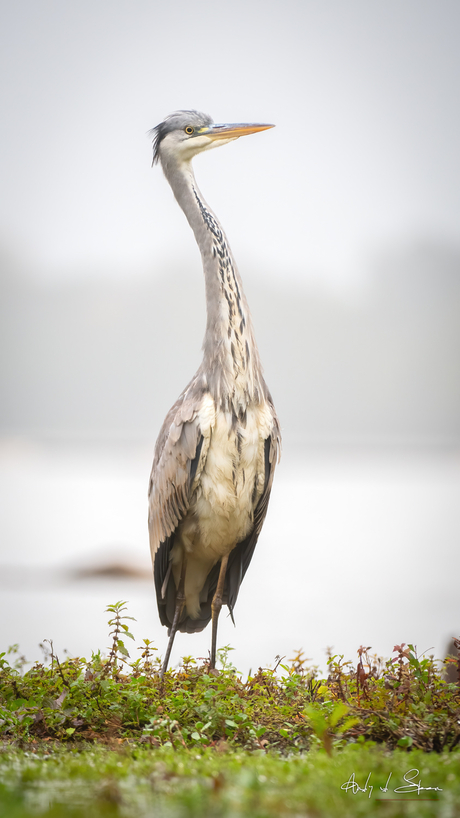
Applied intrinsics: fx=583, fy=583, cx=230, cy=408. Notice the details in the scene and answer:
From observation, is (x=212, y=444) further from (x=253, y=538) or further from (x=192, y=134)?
(x=192, y=134)

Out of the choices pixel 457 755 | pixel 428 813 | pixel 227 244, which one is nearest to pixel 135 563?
pixel 227 244

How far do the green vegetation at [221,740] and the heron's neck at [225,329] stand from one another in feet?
3.37

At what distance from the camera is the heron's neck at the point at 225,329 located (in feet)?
8.34

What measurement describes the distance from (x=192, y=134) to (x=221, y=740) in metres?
2.67

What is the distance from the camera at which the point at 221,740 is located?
196 cm

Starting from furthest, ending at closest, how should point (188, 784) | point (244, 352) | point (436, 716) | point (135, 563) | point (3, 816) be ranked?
point (135, 563) < point (244, 352) < point (436, 716) < point (188, 784) < point (3, 816)

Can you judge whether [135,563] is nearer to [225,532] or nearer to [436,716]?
[225,532]

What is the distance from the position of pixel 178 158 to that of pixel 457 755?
2.70 metres

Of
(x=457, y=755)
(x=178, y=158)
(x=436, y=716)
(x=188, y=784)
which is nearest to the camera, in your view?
(x=188, y=784)

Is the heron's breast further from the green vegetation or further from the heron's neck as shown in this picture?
the green vegetation

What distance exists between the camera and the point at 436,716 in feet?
6.15

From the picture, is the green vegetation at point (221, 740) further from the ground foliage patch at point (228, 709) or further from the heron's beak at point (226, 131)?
the heron's beak at point (226, 131)

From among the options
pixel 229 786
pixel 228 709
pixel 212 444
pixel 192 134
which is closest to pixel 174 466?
pixel 212 444
